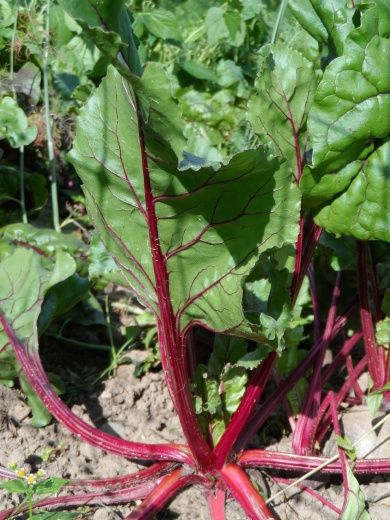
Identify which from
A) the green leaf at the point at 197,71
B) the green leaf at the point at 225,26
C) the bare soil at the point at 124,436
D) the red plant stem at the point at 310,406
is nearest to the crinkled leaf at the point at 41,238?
the bare soil at the point at 124,436

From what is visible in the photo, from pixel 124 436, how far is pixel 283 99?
1061mm

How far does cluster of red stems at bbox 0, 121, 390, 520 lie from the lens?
1784 mm

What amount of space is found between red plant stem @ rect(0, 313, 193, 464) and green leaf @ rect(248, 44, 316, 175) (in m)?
0.81

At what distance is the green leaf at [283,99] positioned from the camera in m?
1.71

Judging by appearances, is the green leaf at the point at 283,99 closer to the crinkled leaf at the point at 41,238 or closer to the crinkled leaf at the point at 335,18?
the crinkled leaf at the point at 335,18

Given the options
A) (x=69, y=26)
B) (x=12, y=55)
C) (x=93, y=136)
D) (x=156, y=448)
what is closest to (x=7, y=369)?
(x=156, y=448)

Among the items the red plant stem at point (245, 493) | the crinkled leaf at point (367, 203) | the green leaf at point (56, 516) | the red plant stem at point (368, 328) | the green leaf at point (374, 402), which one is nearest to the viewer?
the green leaf at point (56, 516)

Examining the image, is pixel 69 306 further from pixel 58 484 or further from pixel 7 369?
pixel 58 484

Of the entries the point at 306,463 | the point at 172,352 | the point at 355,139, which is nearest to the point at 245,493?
the point at 306,463

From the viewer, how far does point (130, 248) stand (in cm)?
170

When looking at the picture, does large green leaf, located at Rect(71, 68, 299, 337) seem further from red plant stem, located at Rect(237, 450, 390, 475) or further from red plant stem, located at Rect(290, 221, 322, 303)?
red plant stem, located at Rect(237, 450, 390, 475)

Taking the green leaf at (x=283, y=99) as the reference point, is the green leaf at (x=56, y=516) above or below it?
below

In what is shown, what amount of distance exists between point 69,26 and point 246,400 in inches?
74.4

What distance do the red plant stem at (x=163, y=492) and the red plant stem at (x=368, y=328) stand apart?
2.07 feet
